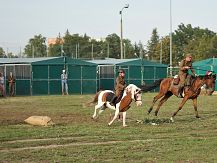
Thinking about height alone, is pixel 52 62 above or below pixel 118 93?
above

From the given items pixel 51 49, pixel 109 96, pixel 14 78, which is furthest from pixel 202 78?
pixel 51 49

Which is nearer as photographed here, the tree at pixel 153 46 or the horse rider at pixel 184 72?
the horse rider at pixel 184 72

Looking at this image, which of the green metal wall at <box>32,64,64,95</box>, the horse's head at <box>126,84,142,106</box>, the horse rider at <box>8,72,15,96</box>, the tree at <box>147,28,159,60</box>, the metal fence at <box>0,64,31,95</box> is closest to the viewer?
the horse's head at <box>126,84,142,106</box>

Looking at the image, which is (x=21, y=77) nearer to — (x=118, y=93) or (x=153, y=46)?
(x=118, y=93)

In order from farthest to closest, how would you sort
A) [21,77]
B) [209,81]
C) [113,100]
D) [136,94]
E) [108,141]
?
[21,77]
[209,81]
[113,100]
[136,94]
[108,141]

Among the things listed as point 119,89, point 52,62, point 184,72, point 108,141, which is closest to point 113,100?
point 119,89

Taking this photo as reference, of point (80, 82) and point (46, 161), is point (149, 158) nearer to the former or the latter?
point (46, 161)

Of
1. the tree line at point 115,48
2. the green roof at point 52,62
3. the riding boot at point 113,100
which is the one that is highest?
the tree line at point 115,48

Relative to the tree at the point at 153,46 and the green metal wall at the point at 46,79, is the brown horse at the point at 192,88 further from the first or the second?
the tree at the point at 153,46

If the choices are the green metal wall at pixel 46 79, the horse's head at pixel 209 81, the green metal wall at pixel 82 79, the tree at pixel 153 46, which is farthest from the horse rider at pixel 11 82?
the tree at pixel 153 46

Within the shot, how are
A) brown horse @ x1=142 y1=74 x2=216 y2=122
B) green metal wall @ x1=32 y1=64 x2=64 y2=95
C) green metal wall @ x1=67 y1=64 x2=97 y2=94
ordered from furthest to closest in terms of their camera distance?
green metal wall @ x1=67 y1=64 x2=97 y2=94 < green metal wall @ x1=32 y1=64 x2=64 y2=95 < brown horse @ x1=142 y1=74 x2=216 y2=122

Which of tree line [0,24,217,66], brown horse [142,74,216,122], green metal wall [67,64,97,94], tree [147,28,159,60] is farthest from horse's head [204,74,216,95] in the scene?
tree [147,28,159,60]

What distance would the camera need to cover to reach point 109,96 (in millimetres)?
19906

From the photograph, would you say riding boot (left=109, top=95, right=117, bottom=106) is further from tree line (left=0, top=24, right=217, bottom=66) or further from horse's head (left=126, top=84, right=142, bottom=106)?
tree line (left=0, top=24, right=217, bottom=66)
